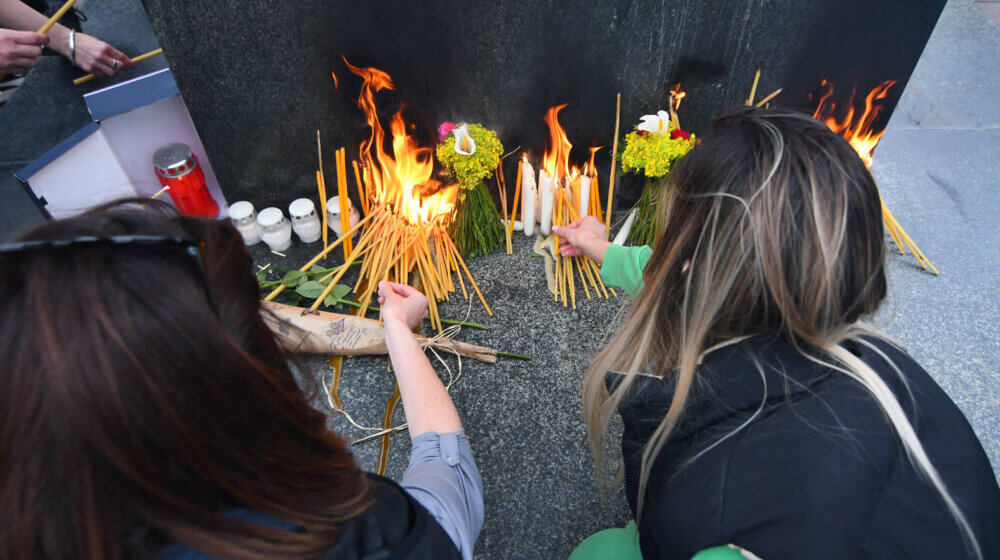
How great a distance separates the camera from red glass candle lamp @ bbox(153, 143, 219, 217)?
8.56 feet

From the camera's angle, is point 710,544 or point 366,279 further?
point 366,279

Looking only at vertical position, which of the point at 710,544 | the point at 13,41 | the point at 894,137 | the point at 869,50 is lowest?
the point at 894,137

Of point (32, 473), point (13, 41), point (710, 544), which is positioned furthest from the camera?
point (13, 41)

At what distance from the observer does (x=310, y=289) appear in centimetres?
244

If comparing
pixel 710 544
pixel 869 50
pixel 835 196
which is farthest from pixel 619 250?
pixel 869 50

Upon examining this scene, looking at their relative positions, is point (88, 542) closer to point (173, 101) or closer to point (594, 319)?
point (594, 319)

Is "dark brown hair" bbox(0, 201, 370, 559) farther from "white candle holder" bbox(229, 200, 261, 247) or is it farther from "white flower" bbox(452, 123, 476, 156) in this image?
"white candle holder" bbox(229, 200, 261, 247)

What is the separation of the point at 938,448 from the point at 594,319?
1486 mm

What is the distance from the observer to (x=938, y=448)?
107cm

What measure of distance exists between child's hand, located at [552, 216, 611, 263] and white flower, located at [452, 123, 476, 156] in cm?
49

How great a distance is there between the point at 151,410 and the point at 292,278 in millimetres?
1805

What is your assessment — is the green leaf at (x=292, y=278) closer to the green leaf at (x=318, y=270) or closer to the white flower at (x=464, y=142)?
the green leaf at (x=318, y=270)

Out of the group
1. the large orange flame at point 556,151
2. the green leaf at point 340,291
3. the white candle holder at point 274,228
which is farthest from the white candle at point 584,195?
the white candle holder at point 274,228

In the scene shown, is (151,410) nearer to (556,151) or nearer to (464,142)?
(464,142)
